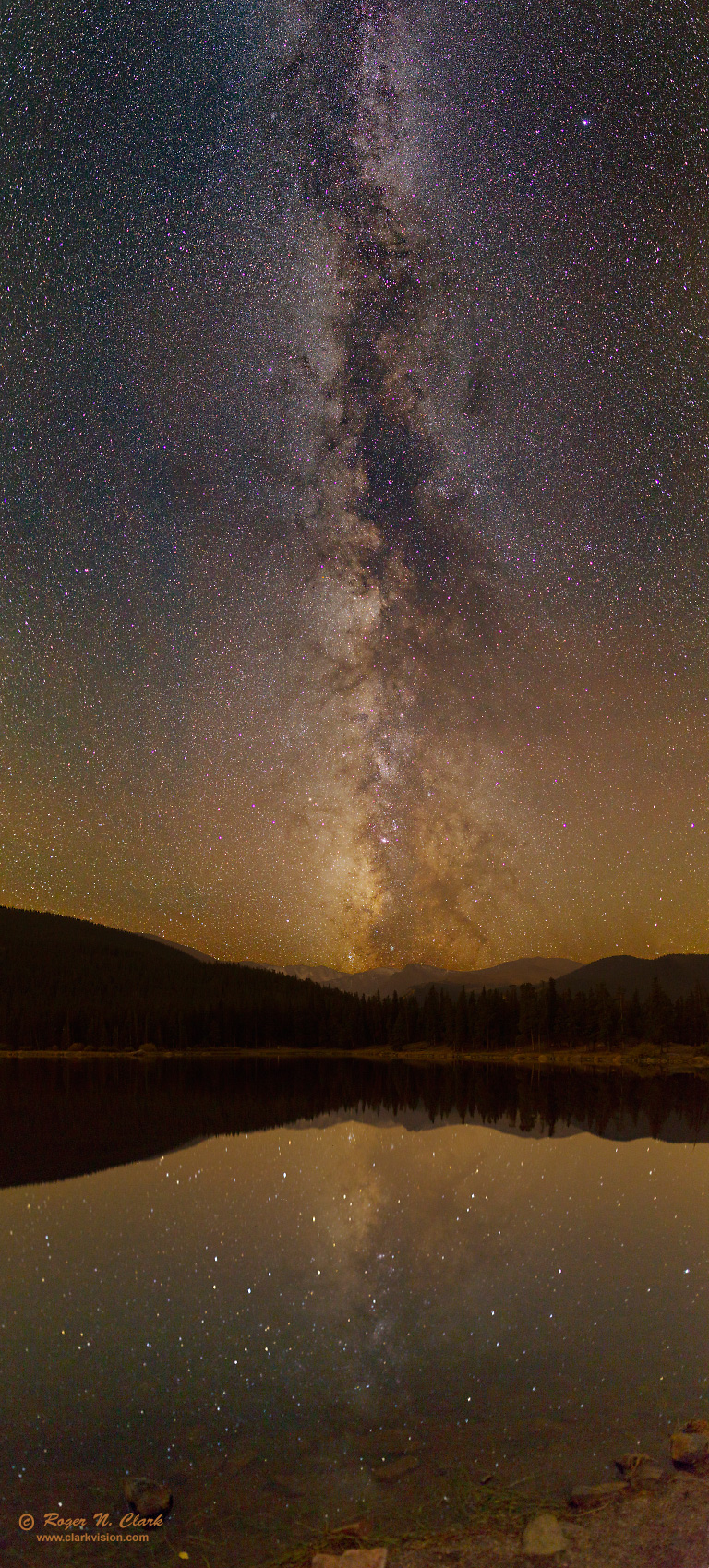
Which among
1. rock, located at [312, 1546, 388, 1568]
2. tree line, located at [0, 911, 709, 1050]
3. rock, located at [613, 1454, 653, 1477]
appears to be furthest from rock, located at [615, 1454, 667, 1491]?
tree line, located at [0, 911, 709, 1050]

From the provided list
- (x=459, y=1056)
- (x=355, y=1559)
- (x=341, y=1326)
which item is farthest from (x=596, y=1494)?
(x=459, y=1056)

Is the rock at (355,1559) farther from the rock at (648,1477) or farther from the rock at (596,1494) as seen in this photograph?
the rock at (648,1477)

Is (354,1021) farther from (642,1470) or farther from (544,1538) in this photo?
(544,1538)

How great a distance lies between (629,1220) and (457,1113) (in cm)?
3050

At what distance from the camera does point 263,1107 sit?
56.5 m

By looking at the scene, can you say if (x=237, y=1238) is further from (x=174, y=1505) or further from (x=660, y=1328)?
(x=174, y=1505)

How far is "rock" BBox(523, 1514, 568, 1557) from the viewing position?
834 centimetres

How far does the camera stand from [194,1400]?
12.3 meters

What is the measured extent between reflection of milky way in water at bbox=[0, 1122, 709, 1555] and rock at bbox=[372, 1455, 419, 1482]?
0.64 feet

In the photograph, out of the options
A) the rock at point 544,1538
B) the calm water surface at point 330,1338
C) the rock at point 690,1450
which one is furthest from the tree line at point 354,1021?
the rock at point 544,1538

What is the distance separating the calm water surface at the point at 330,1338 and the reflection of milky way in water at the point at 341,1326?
0.16 feet

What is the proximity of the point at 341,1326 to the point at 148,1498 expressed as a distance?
6608 millimetres

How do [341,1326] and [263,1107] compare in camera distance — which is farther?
[263,1107]

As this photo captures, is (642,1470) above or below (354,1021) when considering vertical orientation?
above
